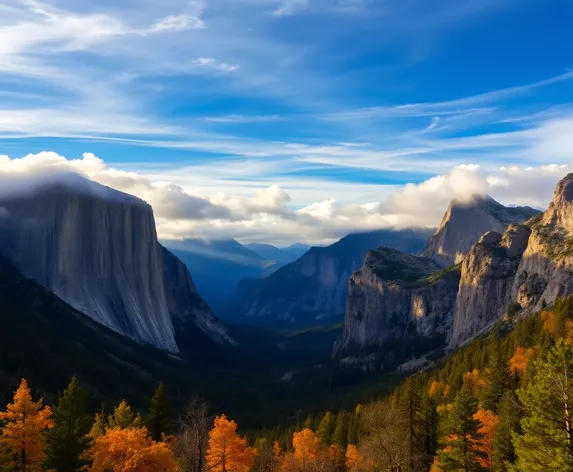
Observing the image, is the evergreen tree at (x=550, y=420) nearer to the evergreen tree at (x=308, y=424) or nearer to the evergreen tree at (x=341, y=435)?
the evergreen tree at (x=341, y=435)

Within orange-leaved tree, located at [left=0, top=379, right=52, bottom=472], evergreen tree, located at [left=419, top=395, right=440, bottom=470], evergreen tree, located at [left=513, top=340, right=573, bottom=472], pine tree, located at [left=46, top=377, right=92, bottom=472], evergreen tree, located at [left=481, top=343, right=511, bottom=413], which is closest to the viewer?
evergreen tree, located at [left=513, top=340, right=573, bottom=472]

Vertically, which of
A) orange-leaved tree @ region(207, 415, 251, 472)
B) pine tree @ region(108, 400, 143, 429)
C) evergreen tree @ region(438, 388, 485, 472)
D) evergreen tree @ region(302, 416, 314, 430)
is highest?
evergreen tree @ region(438, 388, 485, 472)

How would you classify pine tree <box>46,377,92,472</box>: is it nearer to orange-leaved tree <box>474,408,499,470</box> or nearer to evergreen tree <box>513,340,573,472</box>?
evergreen tree <box>513,340,573,472</box>

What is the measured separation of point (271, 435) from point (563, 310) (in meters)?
65.3

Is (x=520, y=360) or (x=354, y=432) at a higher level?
(x=520, y=360)

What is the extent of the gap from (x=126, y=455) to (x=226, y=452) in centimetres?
2212

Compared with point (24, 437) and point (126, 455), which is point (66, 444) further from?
point (24, 437)

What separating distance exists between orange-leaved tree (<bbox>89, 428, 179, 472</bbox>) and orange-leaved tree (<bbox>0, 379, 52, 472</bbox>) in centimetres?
557

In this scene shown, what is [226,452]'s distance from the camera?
65938 millimetres

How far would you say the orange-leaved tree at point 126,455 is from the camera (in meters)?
45.5

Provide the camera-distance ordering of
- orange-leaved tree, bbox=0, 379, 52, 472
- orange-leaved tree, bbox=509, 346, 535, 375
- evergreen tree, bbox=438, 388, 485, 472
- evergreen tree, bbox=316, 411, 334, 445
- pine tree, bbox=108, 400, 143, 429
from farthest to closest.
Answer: evergreen tree, bbox=316, 411, 334, 445, orange-leaved tree, bbox=509, 346, 535, 375, pine tree, bbox=108, 400, 143, 429, evergreen tree, bbox=438, 388, 485, 472, orange-leaved tree, bbox=0, 379, 52, 472

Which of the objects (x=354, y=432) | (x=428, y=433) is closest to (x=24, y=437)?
(x=428, y=433)

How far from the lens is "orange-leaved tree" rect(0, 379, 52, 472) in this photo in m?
47.7

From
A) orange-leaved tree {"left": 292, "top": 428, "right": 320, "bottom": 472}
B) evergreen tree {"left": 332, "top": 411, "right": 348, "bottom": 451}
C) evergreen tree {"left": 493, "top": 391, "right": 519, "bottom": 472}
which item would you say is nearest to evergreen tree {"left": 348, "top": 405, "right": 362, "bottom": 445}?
evergreen tree {"left": 332, "top": 411, "right": 348, "bottom": 451}
